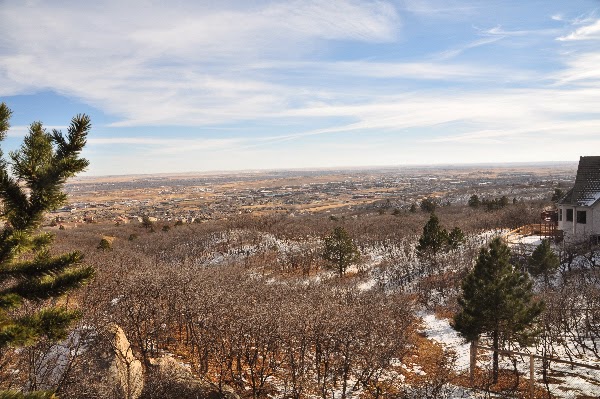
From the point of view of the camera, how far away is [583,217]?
1240 inches

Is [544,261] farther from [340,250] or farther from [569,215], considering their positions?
[340,250]

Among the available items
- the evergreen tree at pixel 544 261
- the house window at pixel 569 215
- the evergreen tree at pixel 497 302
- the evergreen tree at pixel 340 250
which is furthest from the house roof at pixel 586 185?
the evergreen tree at pixel 497 302

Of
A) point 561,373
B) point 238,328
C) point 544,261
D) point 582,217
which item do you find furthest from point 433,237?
point 238,328

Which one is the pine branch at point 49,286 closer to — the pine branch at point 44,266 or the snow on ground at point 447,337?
the pine branch at point 44,266

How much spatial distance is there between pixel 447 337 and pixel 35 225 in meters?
23.8

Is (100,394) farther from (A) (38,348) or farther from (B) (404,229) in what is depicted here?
(B) (404,229)

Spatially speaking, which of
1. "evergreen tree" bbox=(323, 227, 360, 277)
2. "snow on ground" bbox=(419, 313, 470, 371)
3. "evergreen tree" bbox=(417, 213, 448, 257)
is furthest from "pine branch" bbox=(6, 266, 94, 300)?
"evergreen tree" bbox=(417, 213, 448, 257)

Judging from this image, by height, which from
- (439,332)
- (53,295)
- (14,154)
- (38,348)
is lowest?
(439,332)

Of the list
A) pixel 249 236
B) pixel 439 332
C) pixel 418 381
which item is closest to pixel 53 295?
pixel 418 381

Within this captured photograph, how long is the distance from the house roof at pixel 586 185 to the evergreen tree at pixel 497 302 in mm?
20192

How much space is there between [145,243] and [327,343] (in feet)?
145

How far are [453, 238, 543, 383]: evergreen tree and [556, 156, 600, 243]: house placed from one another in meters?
19.6

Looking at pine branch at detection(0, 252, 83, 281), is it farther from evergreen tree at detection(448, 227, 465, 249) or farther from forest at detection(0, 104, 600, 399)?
evergreen tree at detection(448, 227, 465, 249)

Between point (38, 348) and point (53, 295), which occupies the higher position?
point (53, 295)
